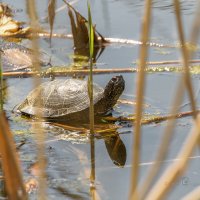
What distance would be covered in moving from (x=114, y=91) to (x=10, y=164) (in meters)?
2.65

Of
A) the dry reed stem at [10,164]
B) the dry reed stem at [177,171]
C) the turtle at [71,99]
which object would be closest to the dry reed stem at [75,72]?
the turtle at [71,99]

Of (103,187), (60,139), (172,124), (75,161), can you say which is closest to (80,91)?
(60,139)

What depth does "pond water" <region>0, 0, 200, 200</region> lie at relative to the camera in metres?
2.81

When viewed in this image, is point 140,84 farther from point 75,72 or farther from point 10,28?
point 10,28

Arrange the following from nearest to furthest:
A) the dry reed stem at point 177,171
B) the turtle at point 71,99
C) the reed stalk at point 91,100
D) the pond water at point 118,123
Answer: the dry reed stem at point 177,171 < the reed stalk at point 91,100 < the pond water at point 118,123 < the turtle at point 71,99

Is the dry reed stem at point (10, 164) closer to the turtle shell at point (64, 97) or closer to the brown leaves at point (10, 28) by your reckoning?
the turtle shell at point (64, 97)

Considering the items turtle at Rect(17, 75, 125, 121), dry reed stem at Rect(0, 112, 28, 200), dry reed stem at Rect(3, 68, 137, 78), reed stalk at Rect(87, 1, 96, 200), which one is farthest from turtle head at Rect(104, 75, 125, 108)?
dry reed stem at Rect(0, 112, 28, 200)

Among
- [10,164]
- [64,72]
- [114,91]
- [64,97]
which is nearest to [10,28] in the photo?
[64,72]

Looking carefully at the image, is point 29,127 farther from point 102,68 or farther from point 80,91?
point 102,68

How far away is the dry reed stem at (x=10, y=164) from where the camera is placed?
1.21 meters

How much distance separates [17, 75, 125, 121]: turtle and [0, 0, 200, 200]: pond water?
0.10m

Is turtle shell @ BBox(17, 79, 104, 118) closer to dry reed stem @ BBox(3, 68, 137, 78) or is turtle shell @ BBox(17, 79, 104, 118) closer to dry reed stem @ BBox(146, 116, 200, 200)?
dry reed stem @ BBox(3, 68, 137, 78)

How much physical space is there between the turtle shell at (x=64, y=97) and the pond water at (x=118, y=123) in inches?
6.4

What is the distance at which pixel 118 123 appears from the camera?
3.65m
